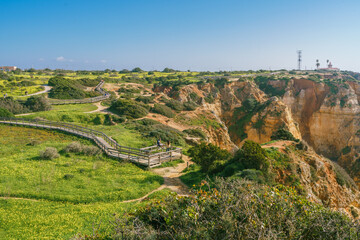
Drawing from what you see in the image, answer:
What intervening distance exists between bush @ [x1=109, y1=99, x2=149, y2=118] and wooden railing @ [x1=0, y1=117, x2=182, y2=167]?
10.0m

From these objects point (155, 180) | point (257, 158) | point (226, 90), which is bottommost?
point (155, 180)

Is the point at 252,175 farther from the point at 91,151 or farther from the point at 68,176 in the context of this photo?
the point at 91,151

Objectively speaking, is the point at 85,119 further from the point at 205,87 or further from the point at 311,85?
the point at 311,85

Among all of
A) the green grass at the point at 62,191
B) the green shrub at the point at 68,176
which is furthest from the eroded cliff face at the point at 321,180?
the green shrub at the point at 68,176

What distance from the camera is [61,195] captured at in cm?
1363

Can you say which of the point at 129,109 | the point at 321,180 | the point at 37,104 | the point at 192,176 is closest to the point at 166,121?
the point at 129,109

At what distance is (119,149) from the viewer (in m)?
21.5

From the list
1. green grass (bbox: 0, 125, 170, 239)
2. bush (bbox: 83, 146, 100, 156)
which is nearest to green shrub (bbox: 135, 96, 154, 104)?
green grass (bbox: 0, 125, 170, 239)

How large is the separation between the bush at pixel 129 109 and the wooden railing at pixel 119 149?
10.0 meters

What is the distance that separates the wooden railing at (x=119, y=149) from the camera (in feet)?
66.1

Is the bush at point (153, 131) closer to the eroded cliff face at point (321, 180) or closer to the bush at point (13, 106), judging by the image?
the eroded cliff face at point (321, 180)

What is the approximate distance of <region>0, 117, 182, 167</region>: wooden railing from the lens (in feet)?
66.1

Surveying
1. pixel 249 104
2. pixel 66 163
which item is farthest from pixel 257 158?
pixel 249 104

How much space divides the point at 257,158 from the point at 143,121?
21037 mm
